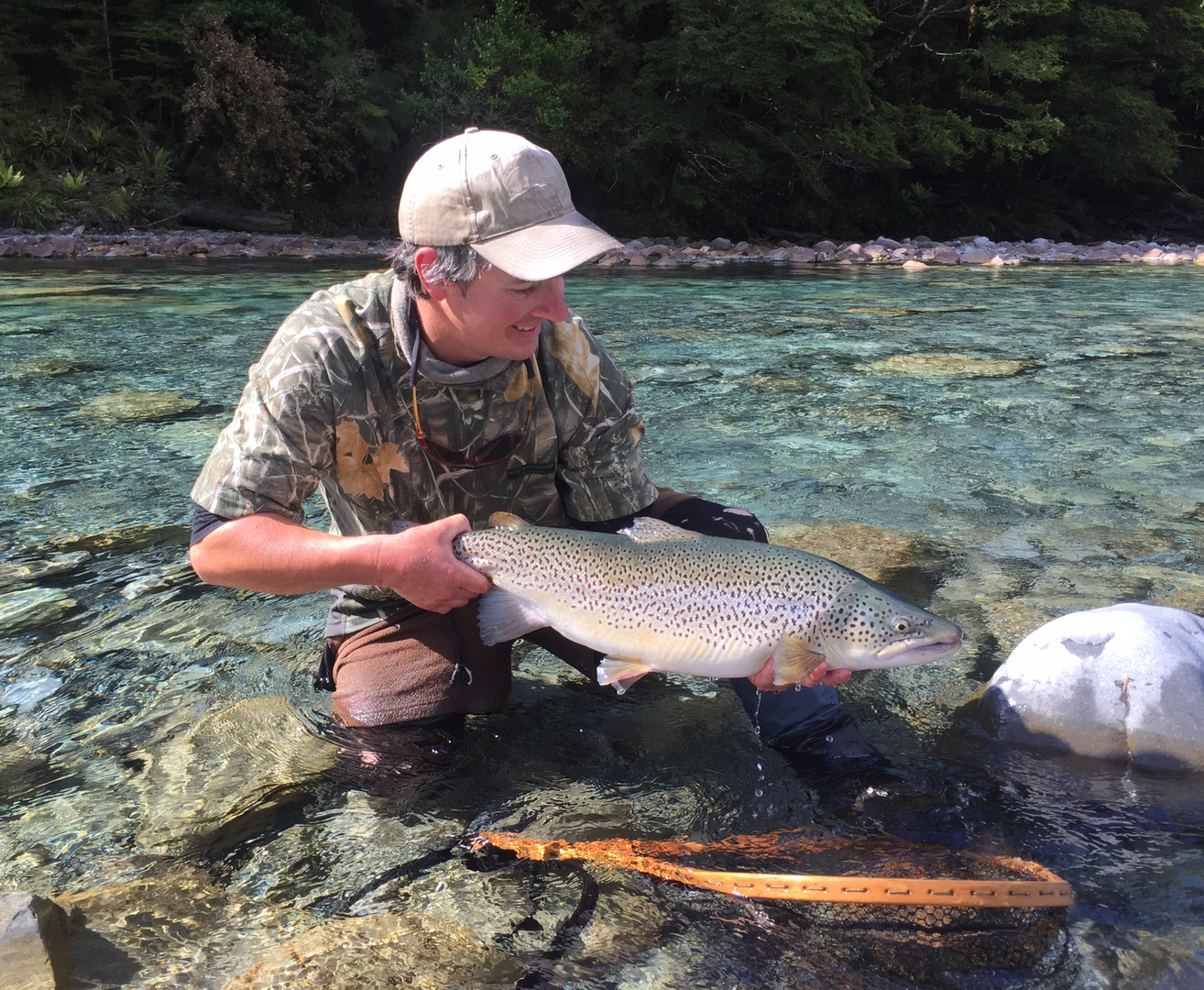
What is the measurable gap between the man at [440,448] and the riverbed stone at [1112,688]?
573mm

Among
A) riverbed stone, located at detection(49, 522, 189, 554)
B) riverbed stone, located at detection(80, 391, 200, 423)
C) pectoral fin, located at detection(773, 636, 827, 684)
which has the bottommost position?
riverbed stone, located at detection(49, 522, 189, 554)

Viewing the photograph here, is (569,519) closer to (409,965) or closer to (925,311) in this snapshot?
(409,965)

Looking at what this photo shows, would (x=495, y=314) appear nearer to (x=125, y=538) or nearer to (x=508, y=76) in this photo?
(x=125, y=538)

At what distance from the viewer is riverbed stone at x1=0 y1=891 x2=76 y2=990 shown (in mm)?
2072

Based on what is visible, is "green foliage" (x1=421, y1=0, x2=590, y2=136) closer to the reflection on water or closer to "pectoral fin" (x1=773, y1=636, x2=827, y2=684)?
the reflection on water

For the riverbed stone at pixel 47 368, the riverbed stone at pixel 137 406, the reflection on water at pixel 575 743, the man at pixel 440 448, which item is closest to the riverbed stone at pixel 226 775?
the reflection on water at pixel 575 743

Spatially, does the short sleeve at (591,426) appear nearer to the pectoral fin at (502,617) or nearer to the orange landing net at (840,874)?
the pectoral fin at (502,617)

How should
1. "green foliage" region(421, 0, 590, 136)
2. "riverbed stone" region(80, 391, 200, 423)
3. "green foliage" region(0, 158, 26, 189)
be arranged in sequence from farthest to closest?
"green foliage" region(421, 0, 590, 136), "green foliage" region(0, 158, 26, 189), "riverbed stone" region(80, 391, 200, 423)

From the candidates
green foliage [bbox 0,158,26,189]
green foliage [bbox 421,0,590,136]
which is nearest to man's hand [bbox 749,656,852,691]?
green foliage [bbox 421,0,590,136]

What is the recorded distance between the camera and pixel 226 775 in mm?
3162

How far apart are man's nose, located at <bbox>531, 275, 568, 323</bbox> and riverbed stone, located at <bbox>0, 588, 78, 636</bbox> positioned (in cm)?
266

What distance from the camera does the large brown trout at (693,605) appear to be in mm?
2703

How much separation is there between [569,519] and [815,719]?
1034 mm

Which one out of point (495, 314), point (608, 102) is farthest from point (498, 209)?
point (608, 102)
